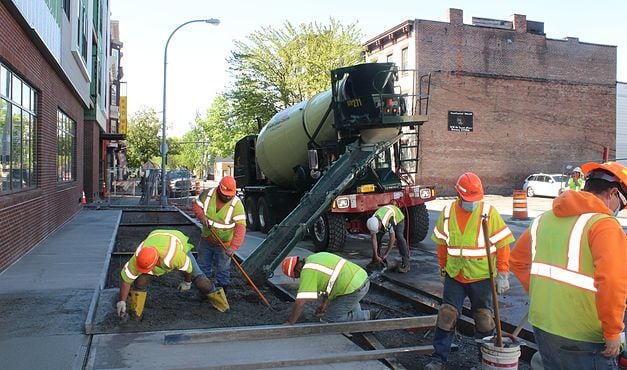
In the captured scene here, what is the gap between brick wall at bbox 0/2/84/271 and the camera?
8.27 m

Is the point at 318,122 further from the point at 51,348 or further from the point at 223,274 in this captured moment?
the point at 51,348

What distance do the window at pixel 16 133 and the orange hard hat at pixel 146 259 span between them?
4052 millimetres

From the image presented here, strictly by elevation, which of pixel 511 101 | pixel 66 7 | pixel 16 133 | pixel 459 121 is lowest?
pixel 16 133

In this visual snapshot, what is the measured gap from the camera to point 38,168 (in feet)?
37.1

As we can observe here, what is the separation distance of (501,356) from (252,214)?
12.8 metres

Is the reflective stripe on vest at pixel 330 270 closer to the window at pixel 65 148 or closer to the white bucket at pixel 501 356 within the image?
the white bucket at pixel 501 356

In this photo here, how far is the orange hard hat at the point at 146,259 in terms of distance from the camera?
18.1ft

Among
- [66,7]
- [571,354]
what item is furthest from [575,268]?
[66,7]

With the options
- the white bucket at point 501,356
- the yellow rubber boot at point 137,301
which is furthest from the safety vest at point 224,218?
the white bucket at point 501,356

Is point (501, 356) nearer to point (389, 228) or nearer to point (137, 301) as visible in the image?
point (137, 301)

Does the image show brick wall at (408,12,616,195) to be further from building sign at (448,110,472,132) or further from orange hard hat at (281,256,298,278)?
orange hard hat at (281,256,298,278)

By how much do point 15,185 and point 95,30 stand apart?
57.2 feet

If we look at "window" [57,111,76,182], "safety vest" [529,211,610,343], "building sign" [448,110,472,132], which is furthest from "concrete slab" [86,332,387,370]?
"building sign" [448,110,472,132]

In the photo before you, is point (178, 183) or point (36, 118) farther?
point (178, 183)
